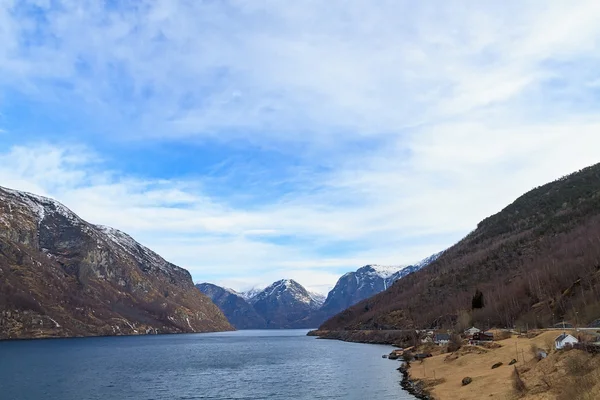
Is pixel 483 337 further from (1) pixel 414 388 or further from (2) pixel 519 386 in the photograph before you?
(2) pixel 519 386

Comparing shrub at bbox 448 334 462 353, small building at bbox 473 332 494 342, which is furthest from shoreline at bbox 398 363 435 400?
small building at bbox 473 332 494 342

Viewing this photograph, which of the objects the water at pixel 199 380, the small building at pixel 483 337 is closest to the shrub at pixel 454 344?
the small building at pixel 483 337

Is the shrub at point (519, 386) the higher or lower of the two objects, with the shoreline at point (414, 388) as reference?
higher

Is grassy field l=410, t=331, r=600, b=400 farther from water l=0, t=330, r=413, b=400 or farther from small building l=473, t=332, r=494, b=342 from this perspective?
water l=0, t=330, r=413, b=400

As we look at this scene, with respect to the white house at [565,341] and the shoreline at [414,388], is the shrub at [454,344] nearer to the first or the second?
the shoreline at [414,388]

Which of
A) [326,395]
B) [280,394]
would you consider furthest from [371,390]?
[280,394]

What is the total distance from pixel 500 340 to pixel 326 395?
1906 inches

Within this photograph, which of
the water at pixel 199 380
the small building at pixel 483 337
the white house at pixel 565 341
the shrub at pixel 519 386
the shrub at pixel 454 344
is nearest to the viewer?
the shrub at pixel 519 386

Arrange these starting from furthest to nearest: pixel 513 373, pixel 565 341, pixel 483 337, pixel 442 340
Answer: pixel 442 340 → pixel 483 337 → pixel 565 341 → pixel 513 373

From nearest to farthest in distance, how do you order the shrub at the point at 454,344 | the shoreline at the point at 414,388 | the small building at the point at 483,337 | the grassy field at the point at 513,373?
A: the grassy field at the point at 513,373, the shoreline at the point at 414,388, the small building at the point at 483,337, the shrub at the point at 454,344

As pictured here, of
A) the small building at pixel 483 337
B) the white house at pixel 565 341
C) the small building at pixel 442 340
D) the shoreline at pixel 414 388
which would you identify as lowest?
the shoreline at pixel 414 388

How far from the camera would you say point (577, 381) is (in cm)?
4478

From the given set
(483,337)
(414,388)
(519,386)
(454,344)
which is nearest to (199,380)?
(414,388)

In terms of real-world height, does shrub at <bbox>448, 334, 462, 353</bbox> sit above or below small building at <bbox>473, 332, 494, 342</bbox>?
below
